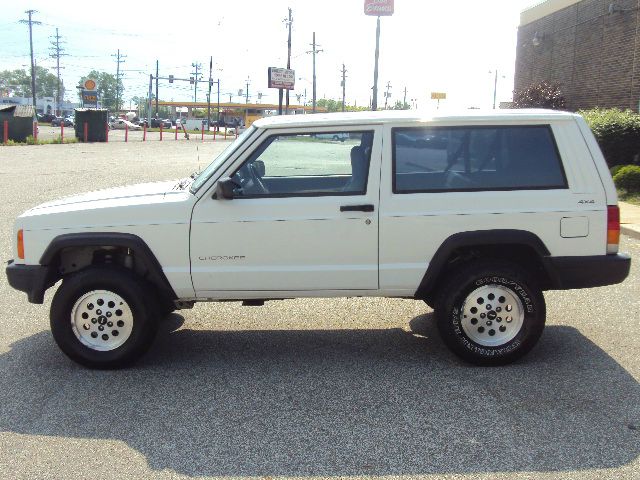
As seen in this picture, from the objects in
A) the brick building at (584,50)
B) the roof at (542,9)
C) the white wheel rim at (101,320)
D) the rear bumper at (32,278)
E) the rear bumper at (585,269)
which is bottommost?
the white wheel rim at (101,320)

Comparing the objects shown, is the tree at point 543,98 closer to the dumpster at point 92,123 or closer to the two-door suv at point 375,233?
the two-door suv at point 375,233

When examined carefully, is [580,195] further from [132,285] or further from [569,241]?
[132,285]

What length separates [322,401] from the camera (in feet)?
15.8

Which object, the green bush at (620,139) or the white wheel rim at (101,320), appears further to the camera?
the green bush at (620,139)

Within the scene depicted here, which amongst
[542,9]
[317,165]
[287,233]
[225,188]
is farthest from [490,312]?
[542,9]

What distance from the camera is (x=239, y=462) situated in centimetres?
397

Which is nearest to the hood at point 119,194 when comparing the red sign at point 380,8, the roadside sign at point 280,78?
the red sign at point 380,8

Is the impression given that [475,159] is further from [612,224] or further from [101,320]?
[101,320]

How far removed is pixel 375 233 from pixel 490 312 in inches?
41.7

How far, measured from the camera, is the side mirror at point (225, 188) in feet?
17.1

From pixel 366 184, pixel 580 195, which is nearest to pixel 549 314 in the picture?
pixel 580 195

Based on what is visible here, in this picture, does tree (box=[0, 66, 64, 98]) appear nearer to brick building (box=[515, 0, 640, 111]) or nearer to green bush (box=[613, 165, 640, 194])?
brick building (box=[515, 0, 640, 111])

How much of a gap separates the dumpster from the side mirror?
4047 centimetres

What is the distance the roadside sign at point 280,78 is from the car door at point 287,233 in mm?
46947
